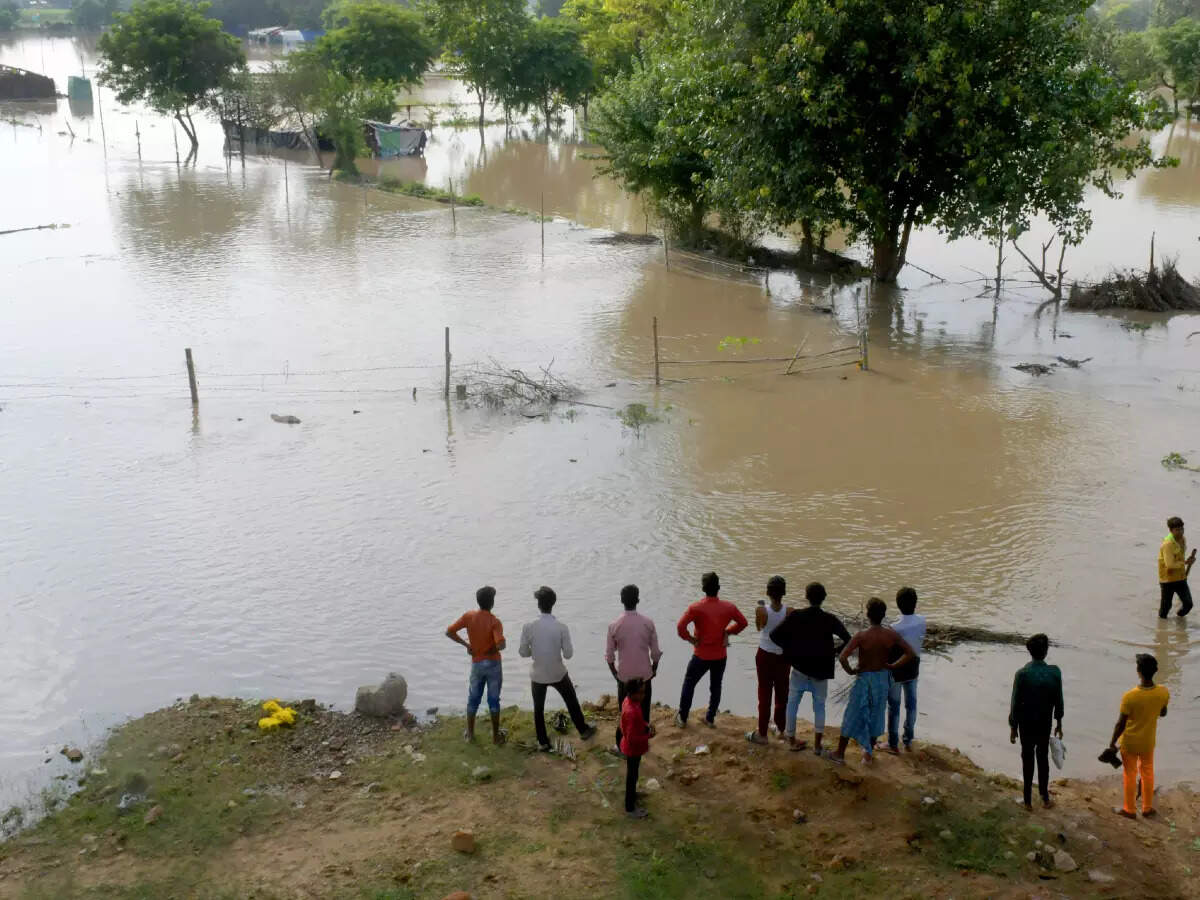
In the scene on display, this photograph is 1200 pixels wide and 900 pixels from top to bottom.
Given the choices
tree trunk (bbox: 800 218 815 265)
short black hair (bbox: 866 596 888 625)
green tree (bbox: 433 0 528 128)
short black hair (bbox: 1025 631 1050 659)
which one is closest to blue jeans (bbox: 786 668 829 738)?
short black hair (bbox: 866 596 888 625)

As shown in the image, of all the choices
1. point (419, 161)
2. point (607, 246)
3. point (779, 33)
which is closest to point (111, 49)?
point (419, 161)

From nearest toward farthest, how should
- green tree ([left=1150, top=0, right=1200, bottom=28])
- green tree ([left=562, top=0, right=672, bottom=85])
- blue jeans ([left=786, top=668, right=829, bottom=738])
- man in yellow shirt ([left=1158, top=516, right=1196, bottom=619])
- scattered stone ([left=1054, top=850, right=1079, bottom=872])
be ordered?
scattered stone ([left=1054, top=850, right=1079, bottom=872])
blue jeans ([left=786, top=668, right=829, bottom=738])
man in yellow shirt ([left=1158, top=516, right=1196, bottom=619])
green tree ([left=562, top=0, right=672, bottom=85])
green tree ([left=1150, top=0, right=1200, bottom=28])

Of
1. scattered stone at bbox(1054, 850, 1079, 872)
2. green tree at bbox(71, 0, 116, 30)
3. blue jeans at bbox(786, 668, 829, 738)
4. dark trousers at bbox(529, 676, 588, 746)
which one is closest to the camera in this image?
scattered stone at bbox(1054, 850, 1079, 872)

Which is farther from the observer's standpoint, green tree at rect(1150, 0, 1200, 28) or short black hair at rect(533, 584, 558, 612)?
green tree at rect(1150, 0, 1200, 28)

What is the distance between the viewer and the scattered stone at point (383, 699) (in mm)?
8023

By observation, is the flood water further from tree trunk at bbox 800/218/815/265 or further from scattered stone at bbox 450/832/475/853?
scattered stone at bbox 450/832/475/853

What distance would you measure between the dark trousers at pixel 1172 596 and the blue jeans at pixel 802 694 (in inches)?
162

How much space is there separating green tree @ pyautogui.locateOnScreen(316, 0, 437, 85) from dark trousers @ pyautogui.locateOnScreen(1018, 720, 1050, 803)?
45.8 metres

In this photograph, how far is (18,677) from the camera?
9.09m

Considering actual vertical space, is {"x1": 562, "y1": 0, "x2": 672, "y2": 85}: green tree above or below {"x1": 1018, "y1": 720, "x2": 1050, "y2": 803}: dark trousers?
above

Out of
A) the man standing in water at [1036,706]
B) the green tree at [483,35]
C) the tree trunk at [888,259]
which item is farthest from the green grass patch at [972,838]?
the green tree at [483,35]

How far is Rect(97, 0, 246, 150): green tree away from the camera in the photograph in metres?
41.9

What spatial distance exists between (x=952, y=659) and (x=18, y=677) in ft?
24.7

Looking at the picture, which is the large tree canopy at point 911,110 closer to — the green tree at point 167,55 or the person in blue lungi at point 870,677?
the person in blue lungi at point 870,677
